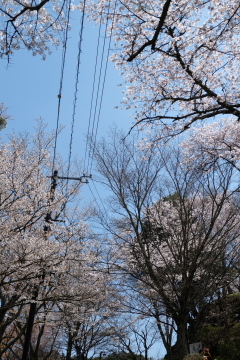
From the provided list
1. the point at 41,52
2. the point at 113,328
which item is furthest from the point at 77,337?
the point at 41,52

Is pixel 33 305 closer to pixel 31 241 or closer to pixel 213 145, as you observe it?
pixel 31 241

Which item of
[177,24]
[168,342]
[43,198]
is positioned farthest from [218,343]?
[177,24]

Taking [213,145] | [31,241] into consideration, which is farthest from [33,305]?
[213,145]

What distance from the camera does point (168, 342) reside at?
15.3 m

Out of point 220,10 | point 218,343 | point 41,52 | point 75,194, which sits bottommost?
point 218,343

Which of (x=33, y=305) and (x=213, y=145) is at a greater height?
(x=213, y=145)

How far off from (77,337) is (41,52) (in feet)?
46.5

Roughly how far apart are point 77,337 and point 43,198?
9018mm

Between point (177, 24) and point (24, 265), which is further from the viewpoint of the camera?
point (24, 265)

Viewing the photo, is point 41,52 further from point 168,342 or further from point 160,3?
point 168,342

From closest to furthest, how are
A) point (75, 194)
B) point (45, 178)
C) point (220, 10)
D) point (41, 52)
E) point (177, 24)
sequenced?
point (41, 52) < point (220, 10) < point (177, 24) < point (45, 178) < point (75, 194)

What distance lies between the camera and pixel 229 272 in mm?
11727

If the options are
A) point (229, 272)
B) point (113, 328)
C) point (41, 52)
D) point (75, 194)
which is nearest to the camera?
point (41, 52)

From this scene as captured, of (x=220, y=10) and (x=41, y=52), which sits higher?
(x=220, y=10)
